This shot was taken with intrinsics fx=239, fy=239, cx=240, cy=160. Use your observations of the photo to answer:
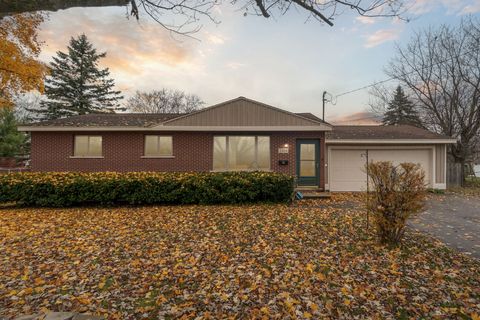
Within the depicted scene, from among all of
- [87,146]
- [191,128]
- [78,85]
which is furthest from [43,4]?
[78,85]

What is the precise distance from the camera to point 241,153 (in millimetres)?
11516

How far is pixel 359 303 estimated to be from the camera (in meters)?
2.93

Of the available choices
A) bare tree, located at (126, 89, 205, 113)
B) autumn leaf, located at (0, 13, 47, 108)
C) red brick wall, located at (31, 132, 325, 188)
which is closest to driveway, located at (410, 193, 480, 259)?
red brick wall, located at (31, 132, 325, 188)

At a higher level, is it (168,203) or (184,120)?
(184,120)

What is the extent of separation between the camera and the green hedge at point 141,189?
854 cm

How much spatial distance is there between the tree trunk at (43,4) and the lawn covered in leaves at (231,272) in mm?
3215

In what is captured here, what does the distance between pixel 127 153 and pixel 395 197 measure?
1099 centimetres

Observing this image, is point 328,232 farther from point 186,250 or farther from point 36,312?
point 36,312

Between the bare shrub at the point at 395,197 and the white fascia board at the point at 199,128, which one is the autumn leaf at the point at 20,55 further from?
the bare shrub at the point at 395,197

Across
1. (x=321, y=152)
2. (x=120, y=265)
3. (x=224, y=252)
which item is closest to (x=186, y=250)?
(x=224, y=252)

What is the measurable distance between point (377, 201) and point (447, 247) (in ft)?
5.52

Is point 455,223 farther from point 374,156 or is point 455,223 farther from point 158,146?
point 158,146

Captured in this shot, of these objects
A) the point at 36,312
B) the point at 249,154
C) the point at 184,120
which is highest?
the point at 184,120

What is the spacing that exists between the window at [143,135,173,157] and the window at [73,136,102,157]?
7.73ft
